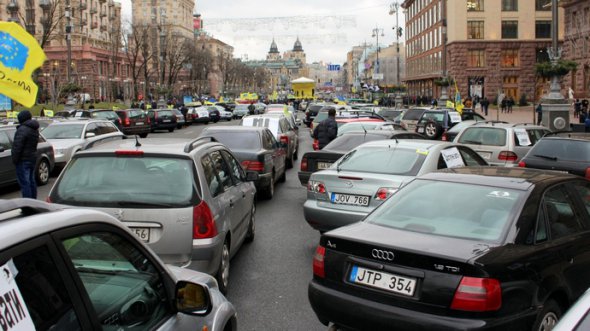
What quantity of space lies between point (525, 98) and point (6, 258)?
67.7m

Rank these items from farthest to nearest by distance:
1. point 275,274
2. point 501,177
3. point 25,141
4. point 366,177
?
1. point 25,141
2. point 366,177
3. point 275,274
4. point 501,177

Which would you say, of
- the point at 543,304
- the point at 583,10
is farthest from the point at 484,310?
the point at 583,10

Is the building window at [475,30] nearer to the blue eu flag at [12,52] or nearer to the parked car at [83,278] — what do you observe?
the blue eu flag at [12,52]

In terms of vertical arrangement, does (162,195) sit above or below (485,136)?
below

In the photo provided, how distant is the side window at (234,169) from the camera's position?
717 cm

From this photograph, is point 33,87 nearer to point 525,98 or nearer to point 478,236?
point 478,236

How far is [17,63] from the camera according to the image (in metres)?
10.2

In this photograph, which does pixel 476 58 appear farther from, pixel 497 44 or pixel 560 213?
pixel 560 213

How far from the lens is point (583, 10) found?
2169 inches

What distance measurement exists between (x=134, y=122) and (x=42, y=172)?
1746cm

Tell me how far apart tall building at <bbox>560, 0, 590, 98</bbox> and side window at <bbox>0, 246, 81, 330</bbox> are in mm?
53900

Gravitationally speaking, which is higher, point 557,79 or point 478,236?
point 557,79

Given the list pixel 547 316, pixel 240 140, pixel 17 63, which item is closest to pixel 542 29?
pixel 240 140

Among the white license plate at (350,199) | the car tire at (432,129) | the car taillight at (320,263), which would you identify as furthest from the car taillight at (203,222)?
the car tire at (432,129)
